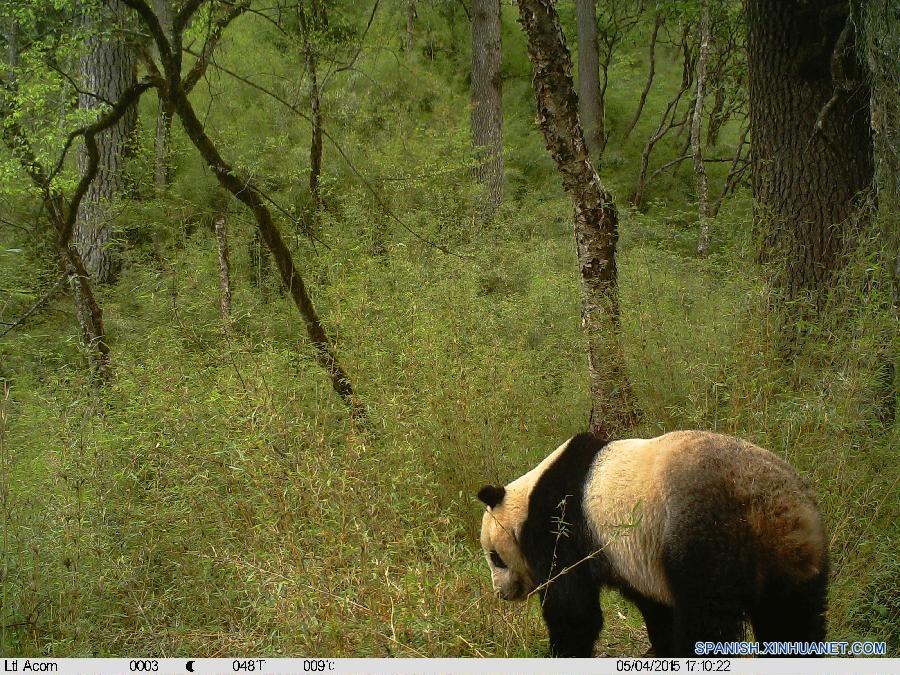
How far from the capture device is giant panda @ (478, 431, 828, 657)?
2775 mm

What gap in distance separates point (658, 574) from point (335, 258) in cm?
444

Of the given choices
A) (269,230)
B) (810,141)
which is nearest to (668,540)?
(810,141)

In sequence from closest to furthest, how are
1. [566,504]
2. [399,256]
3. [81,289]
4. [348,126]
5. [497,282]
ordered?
[566,504] < [81,289] < [399,256] < [497,282] < [348,126]

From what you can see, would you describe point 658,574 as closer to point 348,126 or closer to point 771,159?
point 771,159

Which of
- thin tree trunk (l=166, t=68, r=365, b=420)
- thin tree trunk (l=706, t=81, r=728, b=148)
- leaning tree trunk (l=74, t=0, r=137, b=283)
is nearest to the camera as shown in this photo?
thin tree trunk (l=166, t=68, r=365, b=420)

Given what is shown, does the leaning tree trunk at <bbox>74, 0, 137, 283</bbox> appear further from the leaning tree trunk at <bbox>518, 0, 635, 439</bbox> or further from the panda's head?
the panda's head

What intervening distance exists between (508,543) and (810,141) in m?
4.14

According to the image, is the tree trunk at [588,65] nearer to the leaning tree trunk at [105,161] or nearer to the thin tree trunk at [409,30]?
the thin tree trunk at [409,30]

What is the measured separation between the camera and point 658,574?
303 cm

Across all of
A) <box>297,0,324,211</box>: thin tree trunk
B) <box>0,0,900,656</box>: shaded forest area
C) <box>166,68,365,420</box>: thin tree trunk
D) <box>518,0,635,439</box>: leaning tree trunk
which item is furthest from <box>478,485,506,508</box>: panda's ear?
<box>297,0,324,211</box>: thin tree trunk

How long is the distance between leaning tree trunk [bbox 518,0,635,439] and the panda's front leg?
82.9 inches

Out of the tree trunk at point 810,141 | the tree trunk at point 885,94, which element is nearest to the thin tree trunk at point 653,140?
the tree trunk at point 810,141

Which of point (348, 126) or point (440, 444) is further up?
point (348, 126)

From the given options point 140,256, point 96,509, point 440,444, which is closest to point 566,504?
point 440,444
